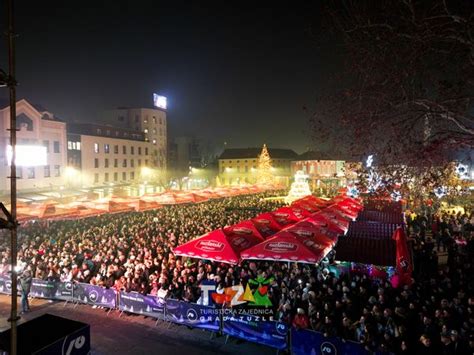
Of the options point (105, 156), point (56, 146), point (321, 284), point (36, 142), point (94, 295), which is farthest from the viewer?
point (105, 156)

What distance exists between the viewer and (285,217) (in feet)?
62.0

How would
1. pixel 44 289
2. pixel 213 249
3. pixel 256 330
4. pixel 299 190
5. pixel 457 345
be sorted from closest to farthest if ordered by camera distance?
pixel 457 345 < pixel 256 330 < pixel 213 249 < pixel 44 289 < pixel 299 190

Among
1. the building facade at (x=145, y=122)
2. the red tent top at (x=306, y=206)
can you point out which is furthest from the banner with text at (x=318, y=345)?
the building facade at (x=145, y=122)

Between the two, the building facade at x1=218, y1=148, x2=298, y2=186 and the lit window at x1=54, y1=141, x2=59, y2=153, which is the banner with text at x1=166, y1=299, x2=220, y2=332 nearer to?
the lit window at x1=54, y1=141, x2=59, y2=153

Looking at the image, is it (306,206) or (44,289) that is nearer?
(44,289)

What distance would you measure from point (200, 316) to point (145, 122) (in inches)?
2368

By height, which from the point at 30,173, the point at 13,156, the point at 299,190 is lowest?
the point at 299,190

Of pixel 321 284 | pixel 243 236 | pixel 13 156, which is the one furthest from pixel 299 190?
pixel 13 156

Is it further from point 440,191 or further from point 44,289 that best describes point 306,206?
point 44,289

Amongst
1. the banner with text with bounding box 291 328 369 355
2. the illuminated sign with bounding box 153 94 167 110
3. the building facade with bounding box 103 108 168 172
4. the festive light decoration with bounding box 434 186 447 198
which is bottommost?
the banner with text with bounding box 291 328 369 355

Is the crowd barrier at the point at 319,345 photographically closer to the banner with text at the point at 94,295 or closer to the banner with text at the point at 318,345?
the banner with text at the point at 318,345

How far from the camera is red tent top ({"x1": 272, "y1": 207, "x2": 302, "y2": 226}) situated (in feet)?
59.9

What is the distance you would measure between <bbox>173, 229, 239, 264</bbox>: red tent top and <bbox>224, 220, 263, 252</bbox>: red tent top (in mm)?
343

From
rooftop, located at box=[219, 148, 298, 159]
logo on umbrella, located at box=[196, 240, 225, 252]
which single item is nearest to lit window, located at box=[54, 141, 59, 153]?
logo on umbrella, located at box=[196, 240, 225, 252]
